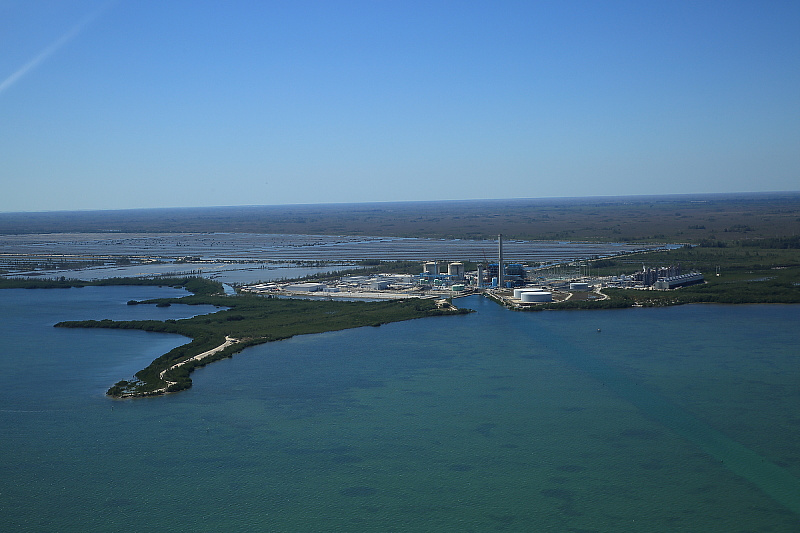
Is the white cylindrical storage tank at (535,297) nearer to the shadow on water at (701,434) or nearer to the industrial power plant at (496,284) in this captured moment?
the industrial power plant at (496,284)

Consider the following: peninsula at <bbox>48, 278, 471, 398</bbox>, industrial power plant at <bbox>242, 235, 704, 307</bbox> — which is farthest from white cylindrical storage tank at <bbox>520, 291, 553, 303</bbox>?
peninsula at <bbox>48, 278, 471, 398</bbox>

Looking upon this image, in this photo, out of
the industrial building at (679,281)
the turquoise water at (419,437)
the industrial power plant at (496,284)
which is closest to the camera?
the turquoise water at (419,437)

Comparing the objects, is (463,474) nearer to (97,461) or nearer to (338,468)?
(338,468)

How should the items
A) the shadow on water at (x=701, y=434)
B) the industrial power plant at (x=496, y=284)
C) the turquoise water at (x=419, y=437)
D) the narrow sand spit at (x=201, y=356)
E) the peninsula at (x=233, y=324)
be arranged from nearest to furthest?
the turquoise water at (x=419, y=437), the shadow on water at (x=701, y=434), the narrow sand spit at (x=201, y=356), the peninsula at (x=233, y=324), the industrial power plant at (x=496, y=284)

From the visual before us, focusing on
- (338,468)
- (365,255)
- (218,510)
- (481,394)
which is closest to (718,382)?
(481,394)

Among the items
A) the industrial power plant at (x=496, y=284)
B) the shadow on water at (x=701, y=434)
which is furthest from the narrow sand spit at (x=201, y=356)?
the industrial power plant at (x=496, y=284)

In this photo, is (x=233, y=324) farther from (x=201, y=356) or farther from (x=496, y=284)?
(x=496, y=284)

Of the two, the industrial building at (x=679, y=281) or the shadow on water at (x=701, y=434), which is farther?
the industrial building at (x=679, y=281)
